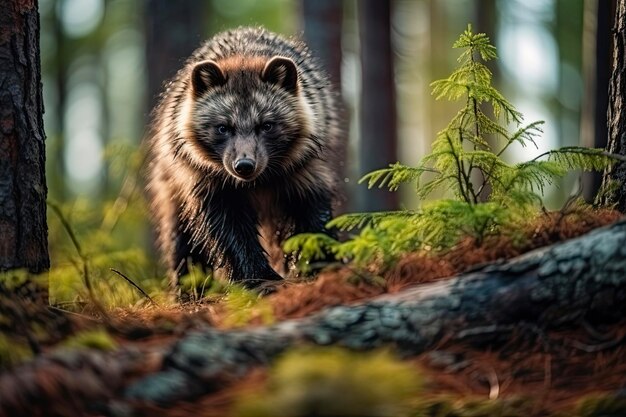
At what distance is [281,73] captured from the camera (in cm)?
727

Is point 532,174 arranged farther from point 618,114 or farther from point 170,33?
point 170,33

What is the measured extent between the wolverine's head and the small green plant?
2.25m

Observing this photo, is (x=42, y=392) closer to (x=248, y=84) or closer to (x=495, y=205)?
(x=495, y=205)

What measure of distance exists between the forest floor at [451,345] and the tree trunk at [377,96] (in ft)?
31.6

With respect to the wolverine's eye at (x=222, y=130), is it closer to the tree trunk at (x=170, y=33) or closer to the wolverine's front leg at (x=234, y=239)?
the wolverine's front leg at (x=234, y=239)

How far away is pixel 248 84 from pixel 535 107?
24508 millimetres

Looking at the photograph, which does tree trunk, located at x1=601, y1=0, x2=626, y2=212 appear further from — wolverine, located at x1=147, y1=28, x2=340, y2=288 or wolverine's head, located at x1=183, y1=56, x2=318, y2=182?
wolverine's head, located at x1=183, y1=56, x2=318, y2=182

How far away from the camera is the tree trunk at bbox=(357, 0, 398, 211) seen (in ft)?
45.3

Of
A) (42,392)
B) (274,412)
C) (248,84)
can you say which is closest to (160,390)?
(42,392)

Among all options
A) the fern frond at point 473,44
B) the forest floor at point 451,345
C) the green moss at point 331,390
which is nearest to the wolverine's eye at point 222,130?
the fern frond at point 473,44

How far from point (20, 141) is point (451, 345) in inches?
100.0

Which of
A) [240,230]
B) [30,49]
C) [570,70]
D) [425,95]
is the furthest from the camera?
[570,70]

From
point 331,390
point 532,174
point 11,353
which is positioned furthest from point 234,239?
point 331,390

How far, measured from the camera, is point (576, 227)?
4.24 m
